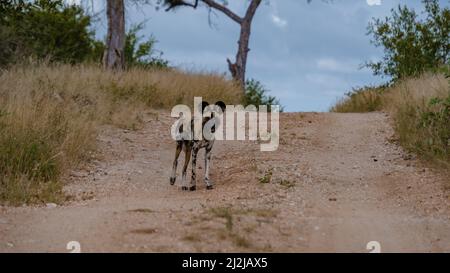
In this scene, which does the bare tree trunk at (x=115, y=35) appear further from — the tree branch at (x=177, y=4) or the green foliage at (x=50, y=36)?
the tree branch at (x=177, y=4)

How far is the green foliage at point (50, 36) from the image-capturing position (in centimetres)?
1702

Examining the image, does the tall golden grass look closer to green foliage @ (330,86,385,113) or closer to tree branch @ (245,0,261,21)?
green foliage @ (330,86,385,113)

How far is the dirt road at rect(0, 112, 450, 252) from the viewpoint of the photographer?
19.2ft

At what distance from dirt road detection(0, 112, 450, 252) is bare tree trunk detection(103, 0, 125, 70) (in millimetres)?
6477

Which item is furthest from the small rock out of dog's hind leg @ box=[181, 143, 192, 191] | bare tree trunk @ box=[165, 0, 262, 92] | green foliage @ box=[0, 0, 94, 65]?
bare tree trunk @ box=[165, 0, 262, 92]

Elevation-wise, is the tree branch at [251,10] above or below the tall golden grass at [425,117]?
above

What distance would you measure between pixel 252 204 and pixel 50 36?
17480 millimetres

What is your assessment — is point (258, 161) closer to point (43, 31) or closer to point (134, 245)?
point (134, 245)

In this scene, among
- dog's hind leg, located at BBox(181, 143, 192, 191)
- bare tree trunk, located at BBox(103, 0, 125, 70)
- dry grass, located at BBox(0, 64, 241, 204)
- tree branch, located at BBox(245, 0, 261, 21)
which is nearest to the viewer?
dry grass, located at BBox(0, 64, 241, 204)

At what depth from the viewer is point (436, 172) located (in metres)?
9.09

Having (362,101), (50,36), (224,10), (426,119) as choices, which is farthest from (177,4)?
(426,119)

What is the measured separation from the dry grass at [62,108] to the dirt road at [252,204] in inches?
14.0

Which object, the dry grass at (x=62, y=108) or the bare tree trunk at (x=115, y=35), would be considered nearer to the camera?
the dry grass at (x=62, y=108)

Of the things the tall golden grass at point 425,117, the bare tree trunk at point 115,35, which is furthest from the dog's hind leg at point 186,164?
the bare tree trunk at point 115,35
